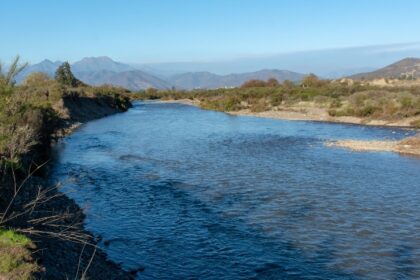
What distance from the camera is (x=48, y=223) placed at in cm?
1373

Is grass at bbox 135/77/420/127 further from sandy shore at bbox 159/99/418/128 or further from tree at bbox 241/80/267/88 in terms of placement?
tree at bbox 241/80/267/88

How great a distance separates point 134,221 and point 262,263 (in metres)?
5.73

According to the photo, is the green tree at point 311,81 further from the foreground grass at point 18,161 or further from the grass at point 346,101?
the foreground grass at point 18,161

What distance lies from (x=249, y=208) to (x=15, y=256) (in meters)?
10.9

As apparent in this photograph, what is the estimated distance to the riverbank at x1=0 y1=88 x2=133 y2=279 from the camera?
11109mm

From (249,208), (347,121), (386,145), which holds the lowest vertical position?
(347,121)

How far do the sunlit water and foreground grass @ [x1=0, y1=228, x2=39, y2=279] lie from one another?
1.89 meters

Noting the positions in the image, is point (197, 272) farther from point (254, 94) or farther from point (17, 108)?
point (254, 94)

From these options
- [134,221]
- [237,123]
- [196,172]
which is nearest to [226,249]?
[134,221]

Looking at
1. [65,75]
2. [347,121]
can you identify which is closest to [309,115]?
[347,121]

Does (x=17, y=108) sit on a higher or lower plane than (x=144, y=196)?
higher

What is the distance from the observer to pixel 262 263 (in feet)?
46.2

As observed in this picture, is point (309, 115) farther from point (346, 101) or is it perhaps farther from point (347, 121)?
point (347, 121)

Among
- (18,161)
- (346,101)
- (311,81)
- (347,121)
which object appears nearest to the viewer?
(18,161)
